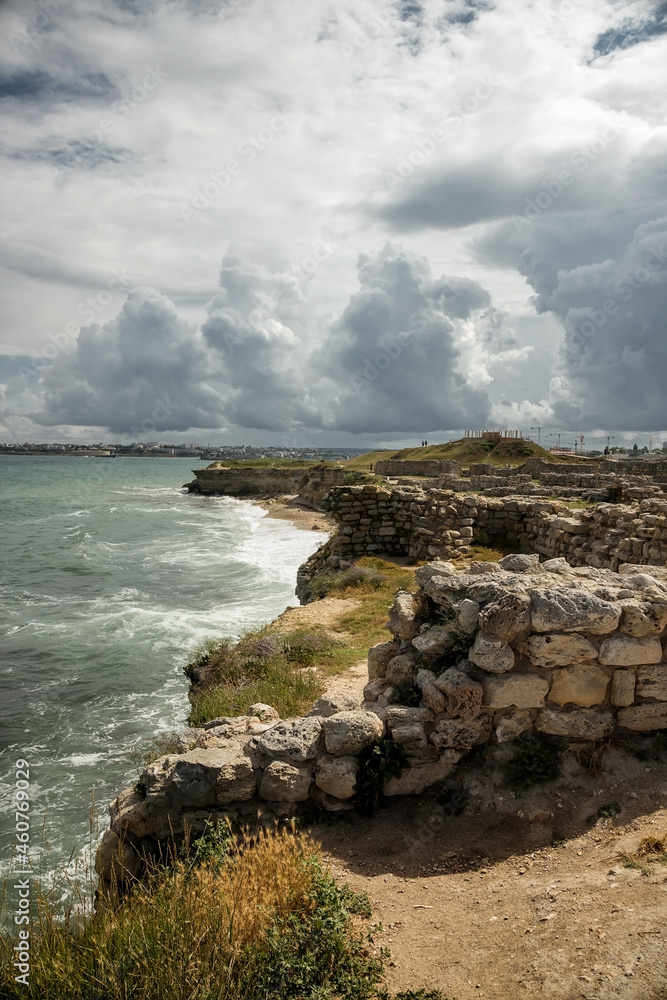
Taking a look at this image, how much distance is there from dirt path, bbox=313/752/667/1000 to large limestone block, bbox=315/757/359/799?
0.83 ft

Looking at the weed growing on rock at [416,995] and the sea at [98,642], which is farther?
the sea at [98,642]

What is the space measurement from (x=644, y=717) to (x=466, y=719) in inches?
64.4

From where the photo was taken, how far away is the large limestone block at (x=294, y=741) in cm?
512

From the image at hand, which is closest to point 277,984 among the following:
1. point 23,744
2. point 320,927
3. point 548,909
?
point 320,927

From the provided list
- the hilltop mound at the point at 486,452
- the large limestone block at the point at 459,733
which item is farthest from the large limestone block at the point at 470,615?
the hilltop mound at the point at 486,452

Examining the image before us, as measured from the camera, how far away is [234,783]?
496cm

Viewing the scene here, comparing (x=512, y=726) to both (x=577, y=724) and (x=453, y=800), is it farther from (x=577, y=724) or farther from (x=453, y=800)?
(x=453, y=800)

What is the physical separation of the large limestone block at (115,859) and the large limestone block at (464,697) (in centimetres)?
297

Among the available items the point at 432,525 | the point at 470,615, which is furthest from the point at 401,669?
the point at 432,525

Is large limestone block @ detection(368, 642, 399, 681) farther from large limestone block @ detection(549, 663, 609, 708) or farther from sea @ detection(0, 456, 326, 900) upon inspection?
sea @ detection(0, 456, 326, 900)

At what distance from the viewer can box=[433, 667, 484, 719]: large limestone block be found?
5.27m

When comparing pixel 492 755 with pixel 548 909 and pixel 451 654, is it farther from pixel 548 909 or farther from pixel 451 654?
pixel 548 909

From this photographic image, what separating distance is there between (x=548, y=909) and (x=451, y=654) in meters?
2.29

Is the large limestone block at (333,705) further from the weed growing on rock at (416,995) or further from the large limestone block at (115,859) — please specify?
the weed growing on rock at (416,995)
